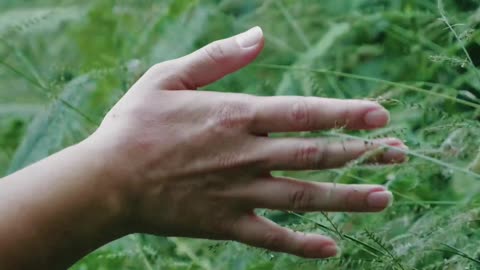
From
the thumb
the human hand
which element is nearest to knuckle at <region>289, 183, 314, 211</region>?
the human hand

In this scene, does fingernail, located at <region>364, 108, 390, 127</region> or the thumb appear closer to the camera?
fingernail, located at <region>364, 108, 390, 127</region>

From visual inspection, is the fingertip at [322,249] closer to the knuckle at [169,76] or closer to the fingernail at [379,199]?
the fingernail at [379,199]

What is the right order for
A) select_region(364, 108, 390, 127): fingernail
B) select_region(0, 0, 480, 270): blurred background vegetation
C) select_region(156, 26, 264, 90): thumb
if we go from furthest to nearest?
select_region(0, 0, 480, 270): blurred background vegetation, select_region(156, 26, 264, 90): thumb, select_region(364, 108, 390, 127): fingernail

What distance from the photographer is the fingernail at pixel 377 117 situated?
916mm

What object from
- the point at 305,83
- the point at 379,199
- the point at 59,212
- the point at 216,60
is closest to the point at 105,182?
the point at 59,212

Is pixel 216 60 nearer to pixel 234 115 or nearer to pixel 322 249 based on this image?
pixel 234 115

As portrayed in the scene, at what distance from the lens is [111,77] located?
6.25 ft

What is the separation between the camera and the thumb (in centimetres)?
102

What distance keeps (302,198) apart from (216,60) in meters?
0.18

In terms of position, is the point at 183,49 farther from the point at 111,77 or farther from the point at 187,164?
the point at 187,164

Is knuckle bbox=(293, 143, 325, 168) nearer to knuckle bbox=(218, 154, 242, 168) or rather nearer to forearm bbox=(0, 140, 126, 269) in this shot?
knuckle bbox=(218, 154, 242, 168)

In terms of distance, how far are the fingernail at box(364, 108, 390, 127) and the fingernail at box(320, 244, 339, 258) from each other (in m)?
0.14

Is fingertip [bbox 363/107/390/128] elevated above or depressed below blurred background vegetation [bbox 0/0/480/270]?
above

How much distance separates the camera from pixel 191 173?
0.97m
